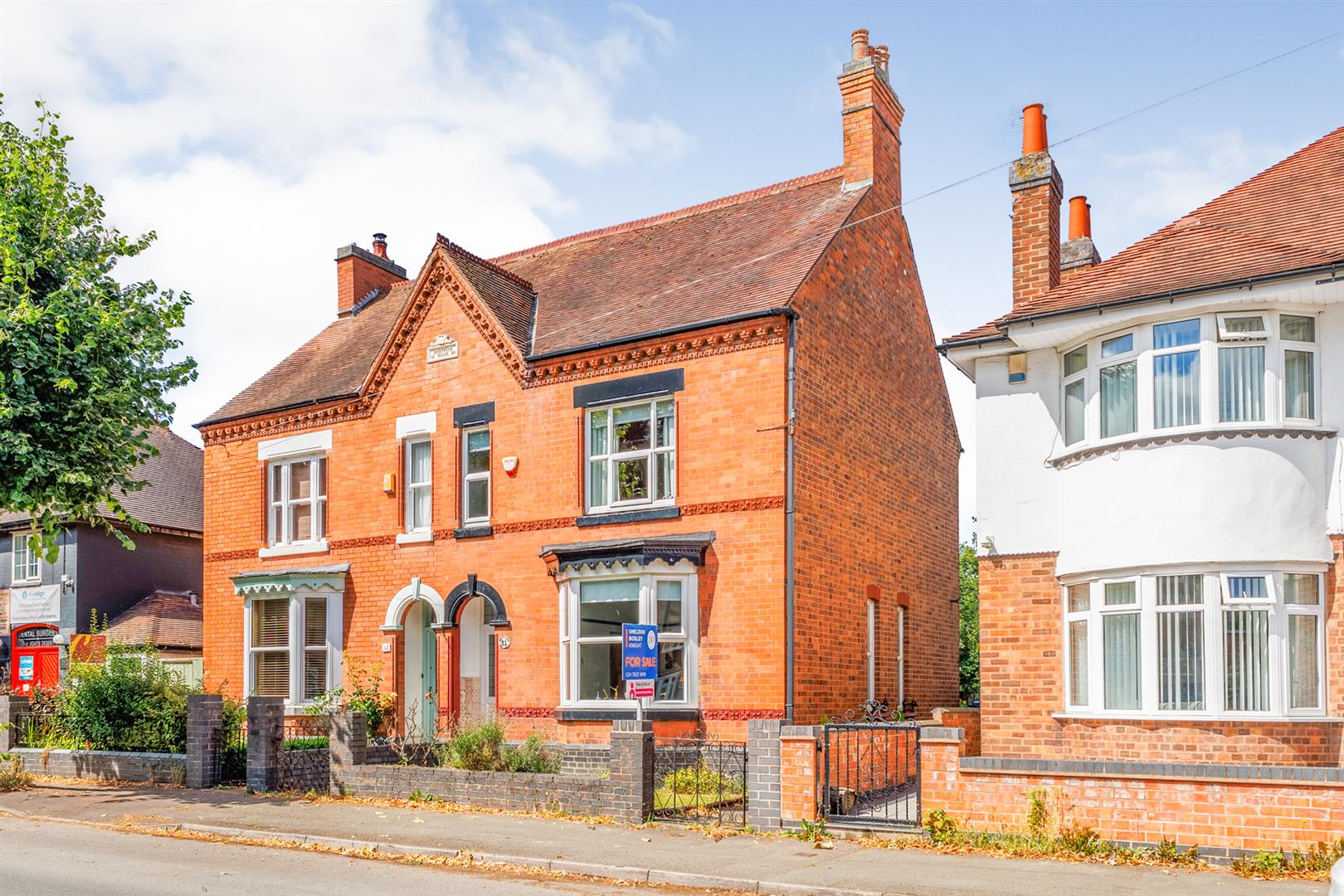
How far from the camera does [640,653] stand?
15.2 metres

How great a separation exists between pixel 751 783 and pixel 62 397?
446 inches

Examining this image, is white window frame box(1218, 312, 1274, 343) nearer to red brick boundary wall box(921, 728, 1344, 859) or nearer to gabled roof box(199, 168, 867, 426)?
red brick boundary wall box(921, 728, 1344, 859)

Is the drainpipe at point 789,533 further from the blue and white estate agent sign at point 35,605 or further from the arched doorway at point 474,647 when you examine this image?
the blue and white estate agent sign at point 35,605

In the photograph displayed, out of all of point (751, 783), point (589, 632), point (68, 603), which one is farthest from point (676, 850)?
point (68, 603)

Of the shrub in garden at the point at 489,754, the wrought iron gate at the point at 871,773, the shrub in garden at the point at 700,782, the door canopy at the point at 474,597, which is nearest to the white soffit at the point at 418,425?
the door canopy at the point at 474,597

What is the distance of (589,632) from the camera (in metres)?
19.9

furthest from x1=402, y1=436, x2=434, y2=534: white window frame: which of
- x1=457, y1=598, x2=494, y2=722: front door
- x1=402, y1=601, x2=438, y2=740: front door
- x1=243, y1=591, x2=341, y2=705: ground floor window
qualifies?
x1=243, y1=591, x2=341, y2=705: ground floor window

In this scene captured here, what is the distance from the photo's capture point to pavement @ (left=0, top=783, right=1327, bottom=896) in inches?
440

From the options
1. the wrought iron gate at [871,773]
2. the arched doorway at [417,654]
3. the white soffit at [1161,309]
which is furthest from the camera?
the arched doorway at [417,654]

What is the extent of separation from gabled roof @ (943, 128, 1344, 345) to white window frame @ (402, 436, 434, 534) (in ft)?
33.7

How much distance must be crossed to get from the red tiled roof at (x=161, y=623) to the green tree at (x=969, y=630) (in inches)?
717

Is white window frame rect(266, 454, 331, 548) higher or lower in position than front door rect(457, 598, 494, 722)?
higher

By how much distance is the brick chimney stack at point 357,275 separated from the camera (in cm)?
2900

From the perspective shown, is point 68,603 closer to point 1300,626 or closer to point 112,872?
point 112,872
